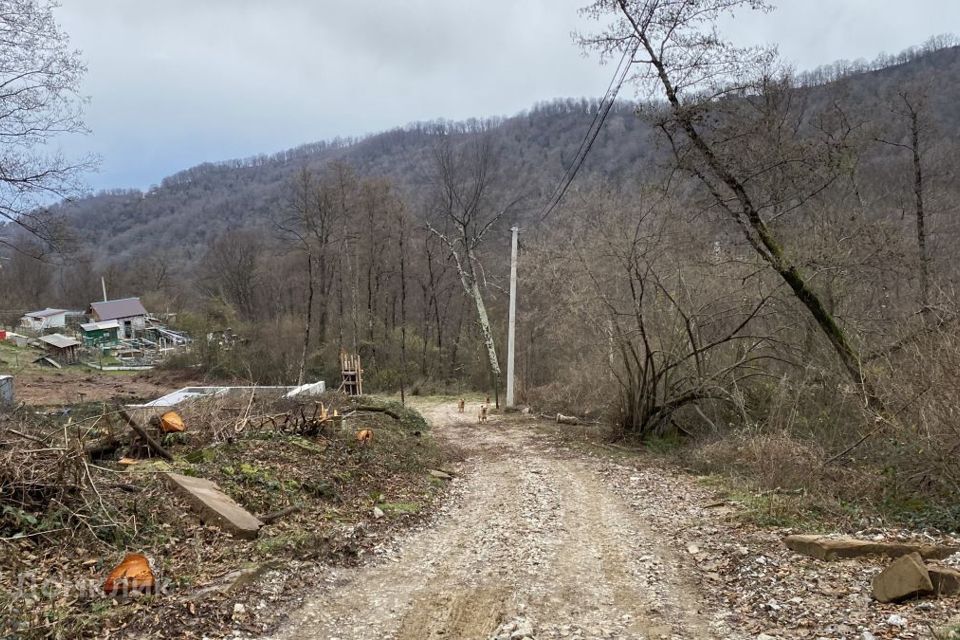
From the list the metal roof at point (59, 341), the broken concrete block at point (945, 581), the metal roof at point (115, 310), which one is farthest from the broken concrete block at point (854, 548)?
the metal roof at point (115, 310)

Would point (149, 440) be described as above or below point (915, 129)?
below

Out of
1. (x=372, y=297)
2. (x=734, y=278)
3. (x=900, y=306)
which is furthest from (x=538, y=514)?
(x=372, y=297)

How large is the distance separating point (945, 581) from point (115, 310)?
6493 cm

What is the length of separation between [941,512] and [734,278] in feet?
20.4

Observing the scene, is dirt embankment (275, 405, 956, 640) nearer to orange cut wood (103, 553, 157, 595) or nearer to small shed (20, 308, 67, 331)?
orange cut wood (103, 553, 157, 595)

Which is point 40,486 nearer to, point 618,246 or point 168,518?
point 168,518

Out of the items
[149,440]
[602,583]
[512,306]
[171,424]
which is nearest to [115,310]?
[512,306]

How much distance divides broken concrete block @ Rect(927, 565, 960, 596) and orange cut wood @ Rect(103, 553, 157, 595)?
5.37 m

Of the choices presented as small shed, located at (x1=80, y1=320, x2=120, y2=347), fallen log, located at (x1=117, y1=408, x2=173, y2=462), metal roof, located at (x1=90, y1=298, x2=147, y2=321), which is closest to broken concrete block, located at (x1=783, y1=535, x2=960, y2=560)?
fallen log, located at (x1=117, y1=408, x2=173, y2=462)

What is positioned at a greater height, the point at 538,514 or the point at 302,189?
the point at 302,189

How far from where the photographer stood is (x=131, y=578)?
14.1ft

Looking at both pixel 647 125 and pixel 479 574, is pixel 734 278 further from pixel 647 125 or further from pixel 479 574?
pixel 479 574

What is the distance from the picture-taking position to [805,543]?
210 inches

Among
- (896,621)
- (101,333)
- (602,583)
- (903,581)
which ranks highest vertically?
(903,581)
